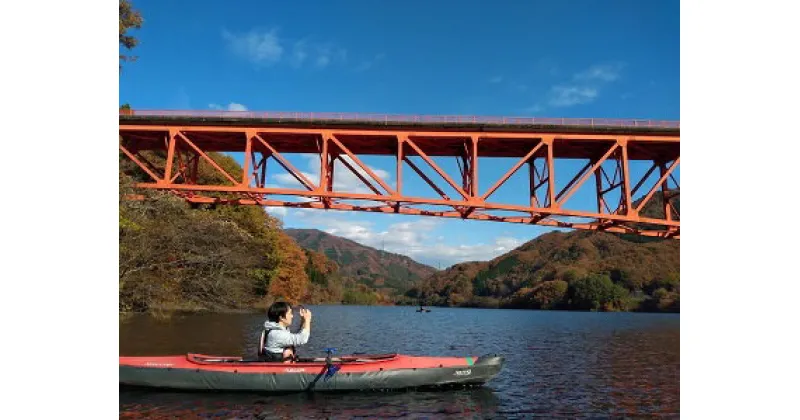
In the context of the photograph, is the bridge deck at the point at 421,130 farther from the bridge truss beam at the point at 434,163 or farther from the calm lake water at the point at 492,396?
the calm lake water at the point at 492,396

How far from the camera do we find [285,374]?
13.0 m

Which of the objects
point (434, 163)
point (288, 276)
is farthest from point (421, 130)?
point (288, 276)

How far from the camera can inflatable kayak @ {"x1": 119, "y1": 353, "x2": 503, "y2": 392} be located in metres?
13.0

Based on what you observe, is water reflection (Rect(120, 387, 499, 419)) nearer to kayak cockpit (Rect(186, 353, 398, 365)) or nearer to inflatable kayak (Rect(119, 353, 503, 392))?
inflatable kayak (Rect(119, 353, 503, 392))

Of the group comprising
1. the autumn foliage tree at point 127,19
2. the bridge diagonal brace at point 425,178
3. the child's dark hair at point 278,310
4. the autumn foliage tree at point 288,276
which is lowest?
the autumn foliage tree at point 288,276

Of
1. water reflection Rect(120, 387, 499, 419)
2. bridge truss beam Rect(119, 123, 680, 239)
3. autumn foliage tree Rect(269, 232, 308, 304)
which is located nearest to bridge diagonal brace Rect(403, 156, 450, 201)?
bridge truss beam Rect(119, 123, 680, 239)

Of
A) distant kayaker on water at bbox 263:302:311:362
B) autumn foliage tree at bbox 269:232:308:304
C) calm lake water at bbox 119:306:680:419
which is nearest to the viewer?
calm lake water at bbox 119:306:680:419

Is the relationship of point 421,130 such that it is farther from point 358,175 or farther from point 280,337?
point 280,337

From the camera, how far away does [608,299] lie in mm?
122062

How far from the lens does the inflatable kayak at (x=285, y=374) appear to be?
12984mm

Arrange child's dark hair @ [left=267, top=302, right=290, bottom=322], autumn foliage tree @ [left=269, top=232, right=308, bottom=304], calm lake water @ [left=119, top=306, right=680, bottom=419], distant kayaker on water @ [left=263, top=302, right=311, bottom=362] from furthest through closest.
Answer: autumn foliage tree @ [left=269, top=232, right=308, bottom=304]
distant kayaker on water @ [left=263, top=302, right=311, bottom=362]
child's dark hair @ [left=267, top=302, right=290, bottom=322]
calm lake water @ [left=119, top=306, right=680, bottom=419]

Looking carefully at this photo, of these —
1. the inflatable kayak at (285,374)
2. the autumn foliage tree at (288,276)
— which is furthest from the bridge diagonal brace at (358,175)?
the autumn foliage tree at (288,276)

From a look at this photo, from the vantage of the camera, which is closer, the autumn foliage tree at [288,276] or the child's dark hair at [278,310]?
the child's dark hair at [278,310]
